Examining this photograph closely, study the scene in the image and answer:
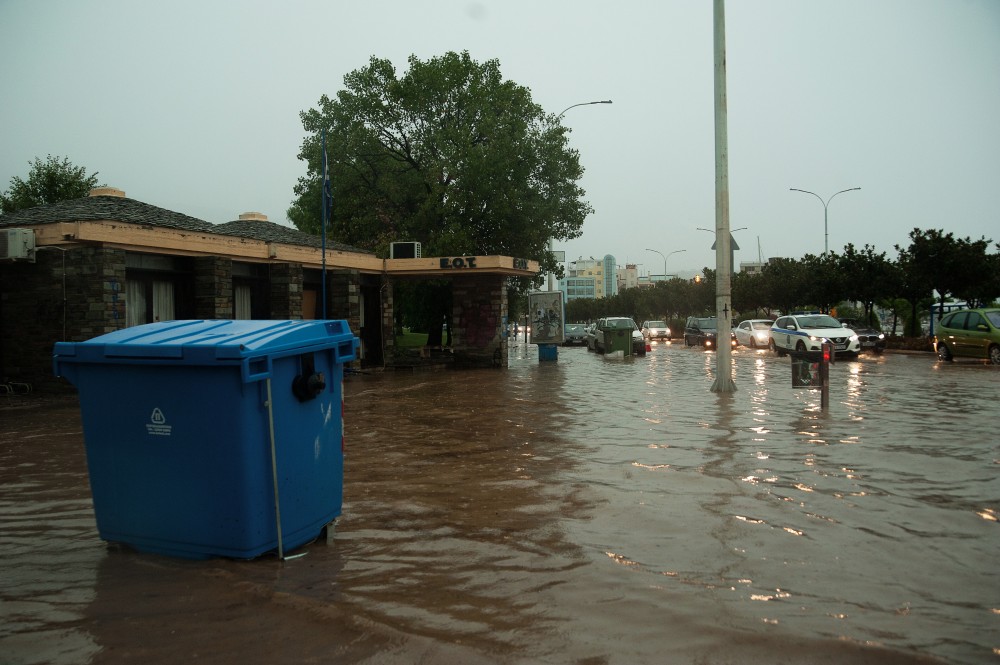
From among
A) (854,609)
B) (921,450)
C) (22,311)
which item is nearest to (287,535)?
(854,609)

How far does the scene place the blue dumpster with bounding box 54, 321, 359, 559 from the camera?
474 centimetres

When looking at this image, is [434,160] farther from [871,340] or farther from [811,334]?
[871,340]

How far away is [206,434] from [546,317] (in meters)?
25.0

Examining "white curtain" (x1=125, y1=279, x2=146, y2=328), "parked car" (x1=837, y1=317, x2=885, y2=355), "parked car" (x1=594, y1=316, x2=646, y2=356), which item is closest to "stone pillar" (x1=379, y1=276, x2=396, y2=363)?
"white curtain" (x1=125, y1=279, x2=146, y2=328)

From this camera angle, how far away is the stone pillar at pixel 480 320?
2639cm

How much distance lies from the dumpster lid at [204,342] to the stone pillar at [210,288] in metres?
12.8

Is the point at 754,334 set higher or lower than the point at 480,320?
lower

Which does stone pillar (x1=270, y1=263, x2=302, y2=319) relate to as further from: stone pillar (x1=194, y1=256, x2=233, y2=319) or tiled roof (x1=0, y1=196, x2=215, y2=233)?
stone pillar (x1=194, y1=256, x2=233, y2=319)

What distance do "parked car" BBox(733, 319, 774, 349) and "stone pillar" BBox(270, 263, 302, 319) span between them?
22.2m

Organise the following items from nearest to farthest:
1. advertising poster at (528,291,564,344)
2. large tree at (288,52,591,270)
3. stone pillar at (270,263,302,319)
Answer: stone pillar at (270,263,302,319) → advertising poster at (528,291,564,344) → large tree at (288,52,591,270)

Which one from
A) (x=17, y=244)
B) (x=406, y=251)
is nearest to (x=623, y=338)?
(x=406, y=251)

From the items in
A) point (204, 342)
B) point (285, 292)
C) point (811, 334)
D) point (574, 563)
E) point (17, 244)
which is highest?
point (17, 244)

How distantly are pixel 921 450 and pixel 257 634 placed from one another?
784 centimetres

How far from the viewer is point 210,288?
57.8ft
